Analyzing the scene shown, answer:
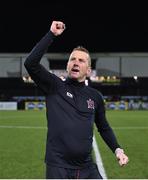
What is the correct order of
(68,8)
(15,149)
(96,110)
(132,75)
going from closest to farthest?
(96,110)
(15,149)
(68,8)
(132,75)

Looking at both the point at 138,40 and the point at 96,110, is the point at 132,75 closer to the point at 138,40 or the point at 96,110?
the point at 138,40

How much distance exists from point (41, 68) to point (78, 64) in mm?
345

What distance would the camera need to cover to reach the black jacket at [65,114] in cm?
494

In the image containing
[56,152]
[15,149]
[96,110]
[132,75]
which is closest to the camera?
[56,152]

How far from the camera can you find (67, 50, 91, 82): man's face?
4969mm

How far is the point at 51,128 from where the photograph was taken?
4.99 m

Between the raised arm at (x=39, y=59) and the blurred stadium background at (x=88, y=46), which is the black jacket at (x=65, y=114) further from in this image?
the blurred stadium background at (x=88, y=46)

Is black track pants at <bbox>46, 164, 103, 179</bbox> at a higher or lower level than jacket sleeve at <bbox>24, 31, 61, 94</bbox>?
lower

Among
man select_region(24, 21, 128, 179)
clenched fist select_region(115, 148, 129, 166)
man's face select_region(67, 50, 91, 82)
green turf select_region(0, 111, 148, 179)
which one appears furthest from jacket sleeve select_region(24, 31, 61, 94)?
green turf select_region(0, 111, 148, 179)

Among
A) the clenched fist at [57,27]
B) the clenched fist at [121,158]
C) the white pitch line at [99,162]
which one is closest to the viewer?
the clenched fist at [57,27]

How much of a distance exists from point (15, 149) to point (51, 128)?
430 inches

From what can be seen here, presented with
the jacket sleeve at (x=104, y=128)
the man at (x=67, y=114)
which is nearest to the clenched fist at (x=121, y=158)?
the jacket sleeve at (x=104, y=128)

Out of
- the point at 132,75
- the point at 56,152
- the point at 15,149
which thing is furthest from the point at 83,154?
the point at 132,75

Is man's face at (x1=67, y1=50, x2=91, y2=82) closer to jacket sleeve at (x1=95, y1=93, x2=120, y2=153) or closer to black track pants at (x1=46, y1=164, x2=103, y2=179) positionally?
jacket sleeve at (x1=95, y1=93, x2=120, y2=153)
